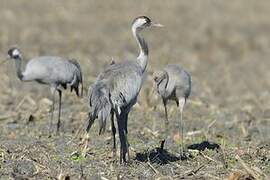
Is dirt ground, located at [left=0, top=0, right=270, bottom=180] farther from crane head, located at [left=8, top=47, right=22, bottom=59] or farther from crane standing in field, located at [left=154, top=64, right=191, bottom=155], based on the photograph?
crane head, located at [left=8, top=47, right=22, bottom=59]

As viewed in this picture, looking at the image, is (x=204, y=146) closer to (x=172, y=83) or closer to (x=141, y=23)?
(x=172, y=83)

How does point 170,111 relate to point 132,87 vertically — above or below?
below

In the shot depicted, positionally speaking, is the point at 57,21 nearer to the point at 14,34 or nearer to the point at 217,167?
the point at 14,34

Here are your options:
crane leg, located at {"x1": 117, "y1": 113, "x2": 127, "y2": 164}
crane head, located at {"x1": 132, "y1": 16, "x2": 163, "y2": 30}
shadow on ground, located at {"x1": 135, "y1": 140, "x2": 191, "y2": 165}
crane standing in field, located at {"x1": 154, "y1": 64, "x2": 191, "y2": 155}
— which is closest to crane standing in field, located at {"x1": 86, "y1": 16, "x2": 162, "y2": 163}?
crane leg, located at {"x1": 117, "y1": 113, "x2": 127, "y2": 164}

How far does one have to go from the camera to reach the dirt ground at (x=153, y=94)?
27.8ft

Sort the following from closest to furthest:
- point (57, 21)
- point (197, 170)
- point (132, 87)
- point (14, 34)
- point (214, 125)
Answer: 1. point (197, 170)
2. point (132, 87)
3. point (214, 125)
4. point (14, 34)
5. point (57, 21)

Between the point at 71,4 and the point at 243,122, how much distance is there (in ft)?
43.8

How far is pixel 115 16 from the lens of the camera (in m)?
23.5

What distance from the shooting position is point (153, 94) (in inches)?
477

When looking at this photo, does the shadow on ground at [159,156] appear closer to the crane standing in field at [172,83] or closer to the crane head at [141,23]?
the crane standing in field at [172,83]

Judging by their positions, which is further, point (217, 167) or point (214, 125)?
point (214, 125)

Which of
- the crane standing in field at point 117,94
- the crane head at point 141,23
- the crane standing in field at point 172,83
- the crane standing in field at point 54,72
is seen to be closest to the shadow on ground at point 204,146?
the crane standing in field at point 172,83

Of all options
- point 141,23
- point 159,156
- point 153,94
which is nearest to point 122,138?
point 159,156

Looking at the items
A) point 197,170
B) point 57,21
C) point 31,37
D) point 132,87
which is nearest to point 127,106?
point 132,87
